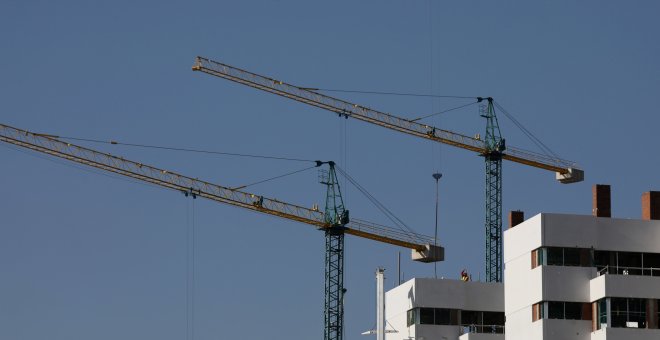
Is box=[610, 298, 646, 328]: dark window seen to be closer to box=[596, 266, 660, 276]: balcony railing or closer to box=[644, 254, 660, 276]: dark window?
box=[596, 266, 660, 276]: balcony railing

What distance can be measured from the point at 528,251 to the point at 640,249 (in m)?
9.32

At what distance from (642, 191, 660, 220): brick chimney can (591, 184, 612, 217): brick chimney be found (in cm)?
299

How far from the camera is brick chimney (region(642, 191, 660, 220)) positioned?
5842 inches

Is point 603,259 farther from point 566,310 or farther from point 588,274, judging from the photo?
point 566,310

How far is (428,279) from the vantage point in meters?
170

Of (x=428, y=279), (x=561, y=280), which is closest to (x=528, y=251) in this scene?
(x=561, y=280)

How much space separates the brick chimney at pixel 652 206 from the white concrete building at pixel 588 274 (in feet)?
7.90

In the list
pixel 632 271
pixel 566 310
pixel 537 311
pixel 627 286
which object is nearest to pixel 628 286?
pixel 627 286

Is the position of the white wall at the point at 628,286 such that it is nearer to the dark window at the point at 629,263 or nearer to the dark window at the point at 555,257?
the dark window at the point at 629,263

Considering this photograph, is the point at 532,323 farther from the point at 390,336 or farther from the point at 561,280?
the point at 390,336

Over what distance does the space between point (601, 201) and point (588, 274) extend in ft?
24.7

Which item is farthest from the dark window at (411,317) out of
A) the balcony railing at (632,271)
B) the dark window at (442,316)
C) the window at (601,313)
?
the window at (601,313)

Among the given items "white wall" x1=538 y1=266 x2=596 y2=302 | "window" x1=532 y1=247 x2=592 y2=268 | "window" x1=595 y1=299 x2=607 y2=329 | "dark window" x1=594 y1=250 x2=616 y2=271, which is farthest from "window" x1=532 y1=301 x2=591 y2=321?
"dark window" x1=594 y1=250 x2=616 y2=271

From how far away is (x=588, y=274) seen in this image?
476 feet
